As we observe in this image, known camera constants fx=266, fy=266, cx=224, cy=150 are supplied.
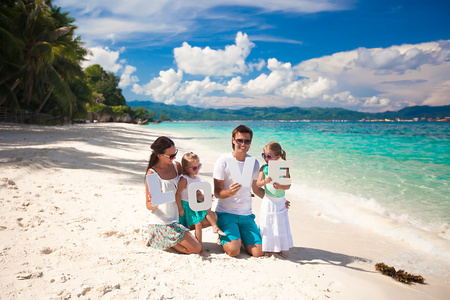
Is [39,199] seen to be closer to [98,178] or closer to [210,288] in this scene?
[98,178]

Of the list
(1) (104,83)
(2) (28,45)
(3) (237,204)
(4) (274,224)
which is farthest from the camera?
(1) (104,83)

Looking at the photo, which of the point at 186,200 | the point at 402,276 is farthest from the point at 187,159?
the point at 402,276

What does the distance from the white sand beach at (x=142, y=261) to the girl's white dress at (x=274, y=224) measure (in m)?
0.20

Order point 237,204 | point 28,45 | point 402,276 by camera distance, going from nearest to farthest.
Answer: point 402,276, point 237,204, point 28,45

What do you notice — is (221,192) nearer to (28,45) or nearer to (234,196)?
(234,196)

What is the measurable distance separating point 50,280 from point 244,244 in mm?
2318

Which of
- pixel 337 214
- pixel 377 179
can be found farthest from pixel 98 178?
pixel 377 179

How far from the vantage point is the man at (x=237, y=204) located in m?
3.58

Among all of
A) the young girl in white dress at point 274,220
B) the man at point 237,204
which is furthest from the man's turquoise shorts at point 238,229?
the young girl in white dress at point 274,220

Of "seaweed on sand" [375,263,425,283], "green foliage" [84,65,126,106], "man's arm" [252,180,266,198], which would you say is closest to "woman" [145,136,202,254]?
"man's arm" [252,180,266,198]

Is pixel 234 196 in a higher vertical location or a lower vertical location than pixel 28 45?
lower

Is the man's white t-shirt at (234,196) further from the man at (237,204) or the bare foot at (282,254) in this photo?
the bare foot at (282,254)

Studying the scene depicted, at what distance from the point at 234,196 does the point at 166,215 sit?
100cm

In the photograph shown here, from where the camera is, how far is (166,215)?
3445 mm
